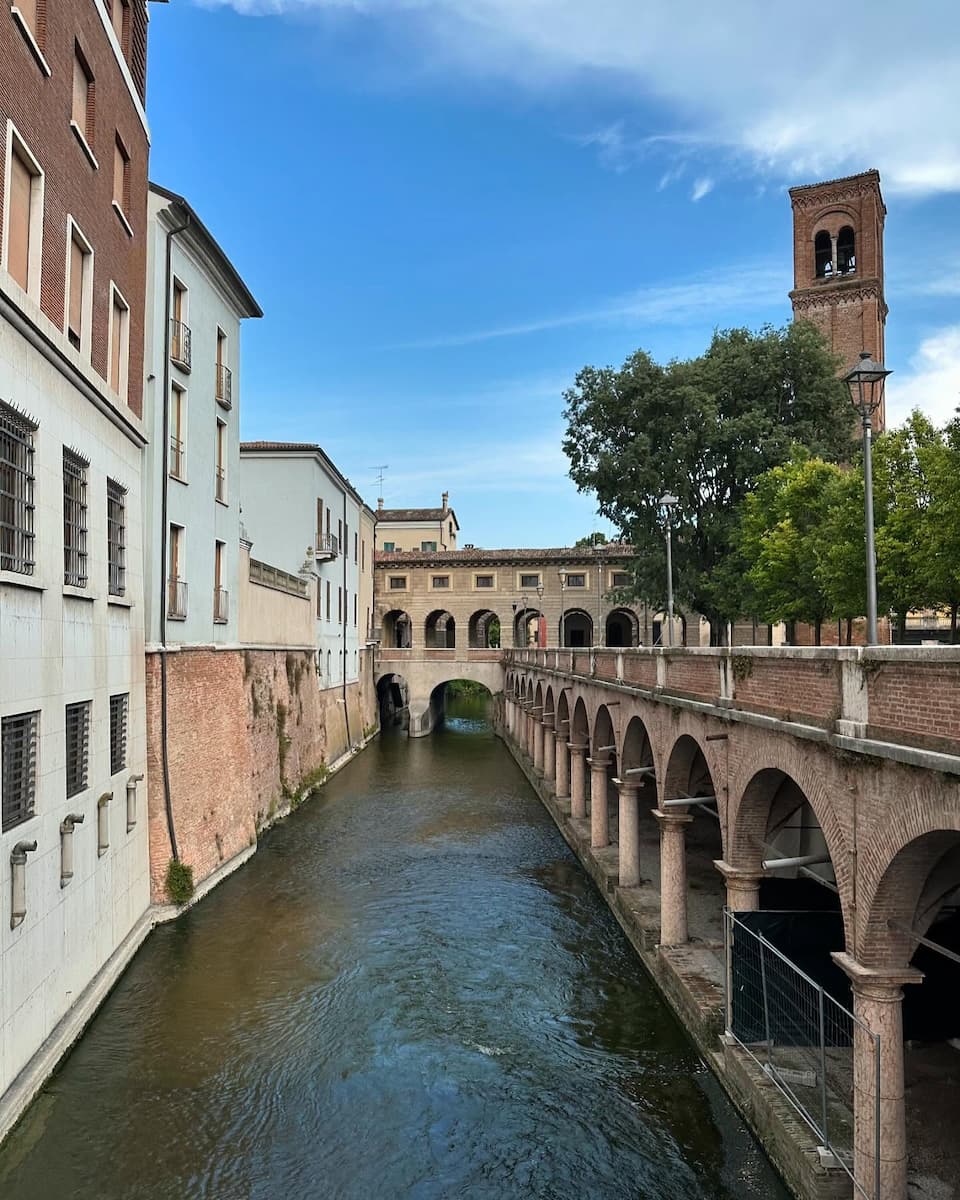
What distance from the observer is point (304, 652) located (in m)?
35.1

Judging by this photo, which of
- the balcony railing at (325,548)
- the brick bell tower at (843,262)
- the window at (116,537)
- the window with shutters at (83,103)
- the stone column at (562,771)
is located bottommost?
the stone column at (562,771)

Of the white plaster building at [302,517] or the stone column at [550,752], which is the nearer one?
the stone column at [550,752]

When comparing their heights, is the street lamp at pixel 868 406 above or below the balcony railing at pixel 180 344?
below

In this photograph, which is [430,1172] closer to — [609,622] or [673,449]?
[673,449]

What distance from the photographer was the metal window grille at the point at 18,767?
10.0 metres

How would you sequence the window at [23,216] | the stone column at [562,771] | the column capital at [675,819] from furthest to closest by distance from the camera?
the stone column at [562,771] < the column capital at [675,819] < the window at [23,216]

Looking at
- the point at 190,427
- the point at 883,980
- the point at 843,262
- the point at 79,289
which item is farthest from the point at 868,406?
the point at 843,262

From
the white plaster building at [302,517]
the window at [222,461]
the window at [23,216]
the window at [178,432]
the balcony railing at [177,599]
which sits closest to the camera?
the window at [23,216]

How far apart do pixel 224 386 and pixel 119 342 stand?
7523 millimetres

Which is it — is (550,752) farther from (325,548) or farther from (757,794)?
(757,794)

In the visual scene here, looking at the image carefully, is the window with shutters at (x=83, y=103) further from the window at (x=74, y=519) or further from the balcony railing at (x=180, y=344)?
the balcony railing at (x=180, y=344)

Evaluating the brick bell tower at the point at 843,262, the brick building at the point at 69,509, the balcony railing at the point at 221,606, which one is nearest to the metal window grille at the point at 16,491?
the brick building at the point at 69,509

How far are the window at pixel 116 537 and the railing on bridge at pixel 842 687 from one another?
9631 millimetres

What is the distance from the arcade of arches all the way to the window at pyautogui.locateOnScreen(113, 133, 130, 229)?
1308 centimetres
